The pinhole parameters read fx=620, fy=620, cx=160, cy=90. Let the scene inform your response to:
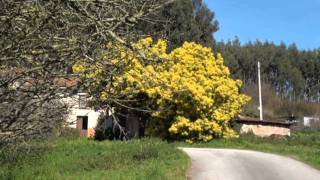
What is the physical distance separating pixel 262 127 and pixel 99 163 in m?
30.3

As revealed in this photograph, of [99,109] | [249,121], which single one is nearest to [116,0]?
[99,109]

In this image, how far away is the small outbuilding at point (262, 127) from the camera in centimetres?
4777

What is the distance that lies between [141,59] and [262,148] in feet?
Result: 99.0

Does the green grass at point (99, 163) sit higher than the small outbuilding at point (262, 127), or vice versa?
the small outbuilding at point (262, 127)

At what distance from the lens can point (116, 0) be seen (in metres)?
4.12

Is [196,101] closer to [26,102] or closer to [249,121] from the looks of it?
[249,121]

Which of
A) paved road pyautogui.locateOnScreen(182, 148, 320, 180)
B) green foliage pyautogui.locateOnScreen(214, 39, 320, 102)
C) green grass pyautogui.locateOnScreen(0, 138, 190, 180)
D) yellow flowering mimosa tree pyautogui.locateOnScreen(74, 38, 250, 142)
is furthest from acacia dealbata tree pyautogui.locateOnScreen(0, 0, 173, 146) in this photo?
green foliage pyautogui.locateOnScreen(214, 39, 320, 102)

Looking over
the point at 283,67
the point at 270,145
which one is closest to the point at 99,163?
the point at 270,145

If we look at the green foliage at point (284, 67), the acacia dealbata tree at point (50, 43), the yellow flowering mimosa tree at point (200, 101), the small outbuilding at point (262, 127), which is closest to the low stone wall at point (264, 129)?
the small outbuilding at point (262, 127)

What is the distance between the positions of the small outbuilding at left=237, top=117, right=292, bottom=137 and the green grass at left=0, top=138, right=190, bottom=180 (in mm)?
20669

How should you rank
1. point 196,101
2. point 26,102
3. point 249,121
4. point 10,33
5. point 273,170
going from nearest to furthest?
1. point 10,33
2. point 26,102
3. point 273,170
4. point 196,101
5. point 249,121

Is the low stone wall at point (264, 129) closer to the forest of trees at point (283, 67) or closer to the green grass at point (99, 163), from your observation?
the green grass at point (99, 163)

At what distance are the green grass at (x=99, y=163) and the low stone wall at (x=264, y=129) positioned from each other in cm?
2071

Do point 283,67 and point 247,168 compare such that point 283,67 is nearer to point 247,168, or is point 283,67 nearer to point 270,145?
point 270,145
